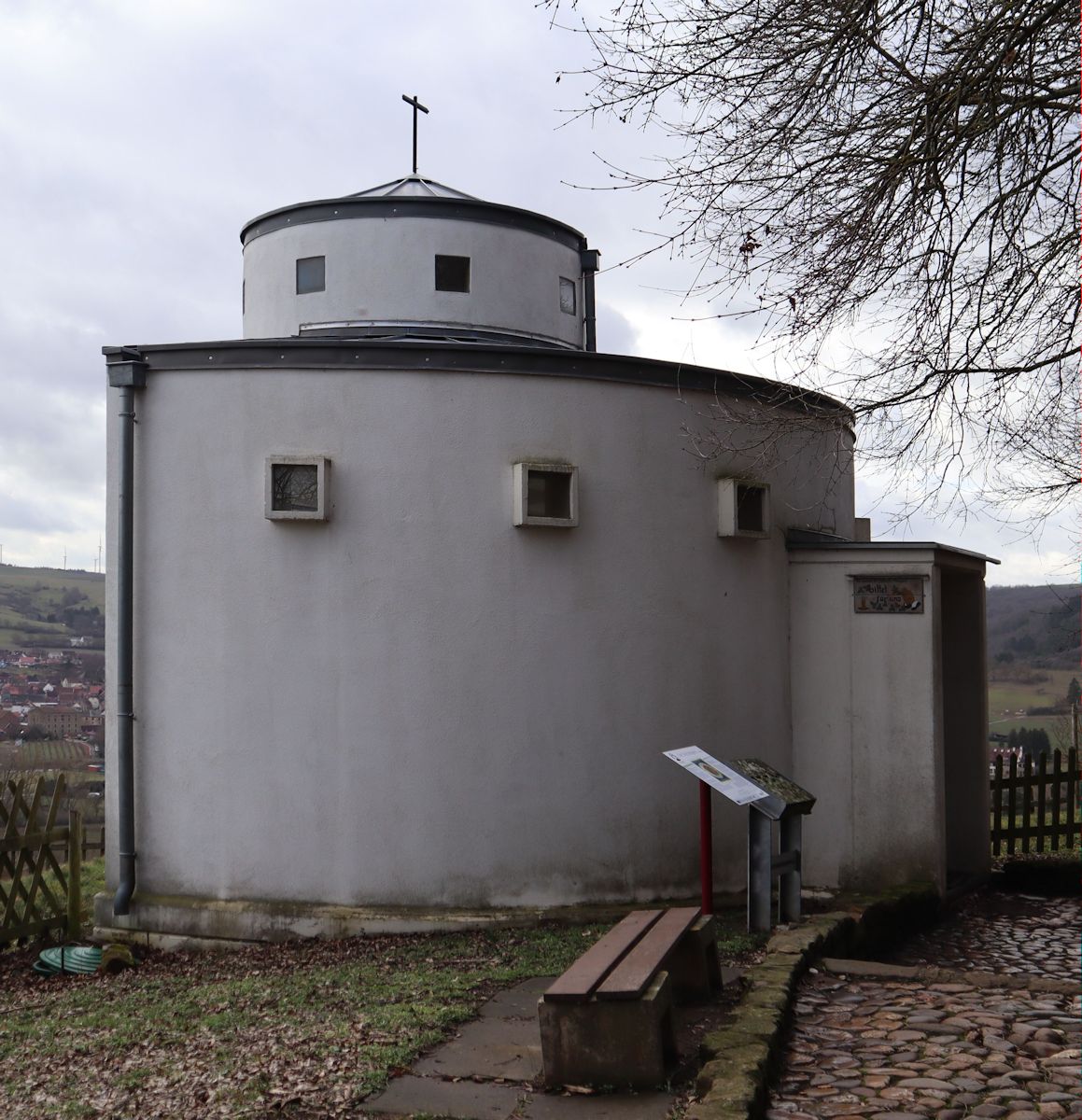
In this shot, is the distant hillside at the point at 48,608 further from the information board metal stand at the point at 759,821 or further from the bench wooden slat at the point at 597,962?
the bench wooden slat at the point at 597,962

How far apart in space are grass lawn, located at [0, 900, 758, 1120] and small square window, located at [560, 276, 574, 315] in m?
6.06

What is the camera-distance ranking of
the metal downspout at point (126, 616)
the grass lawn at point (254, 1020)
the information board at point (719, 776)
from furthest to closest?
the metal downspout at point (126, 616)
the information board at point (719, 776)
the grass lawn at point (254, 1020)

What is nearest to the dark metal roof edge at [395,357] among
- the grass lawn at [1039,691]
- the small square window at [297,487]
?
the small square window at [297,487]

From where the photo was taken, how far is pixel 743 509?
10.5 meters

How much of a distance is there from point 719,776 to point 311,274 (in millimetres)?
6317

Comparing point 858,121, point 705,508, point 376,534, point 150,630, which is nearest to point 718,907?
point 705,508

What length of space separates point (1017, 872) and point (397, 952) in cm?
692

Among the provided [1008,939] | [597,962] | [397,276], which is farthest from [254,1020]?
[397,276]

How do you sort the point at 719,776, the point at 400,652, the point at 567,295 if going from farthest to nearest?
the point at 567,295
the point at 400,652
the point at 719,776

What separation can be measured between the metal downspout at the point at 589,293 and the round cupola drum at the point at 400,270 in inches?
36.1

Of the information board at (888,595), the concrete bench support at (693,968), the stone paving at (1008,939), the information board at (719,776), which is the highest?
the information board at (888,595)

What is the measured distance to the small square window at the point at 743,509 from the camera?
33.8 feet

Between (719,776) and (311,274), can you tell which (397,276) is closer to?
(311,274)

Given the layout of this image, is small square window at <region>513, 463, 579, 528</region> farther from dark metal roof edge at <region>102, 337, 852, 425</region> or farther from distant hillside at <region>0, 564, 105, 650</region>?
distant hillside at <region>0, 564, 105, 650</region>
